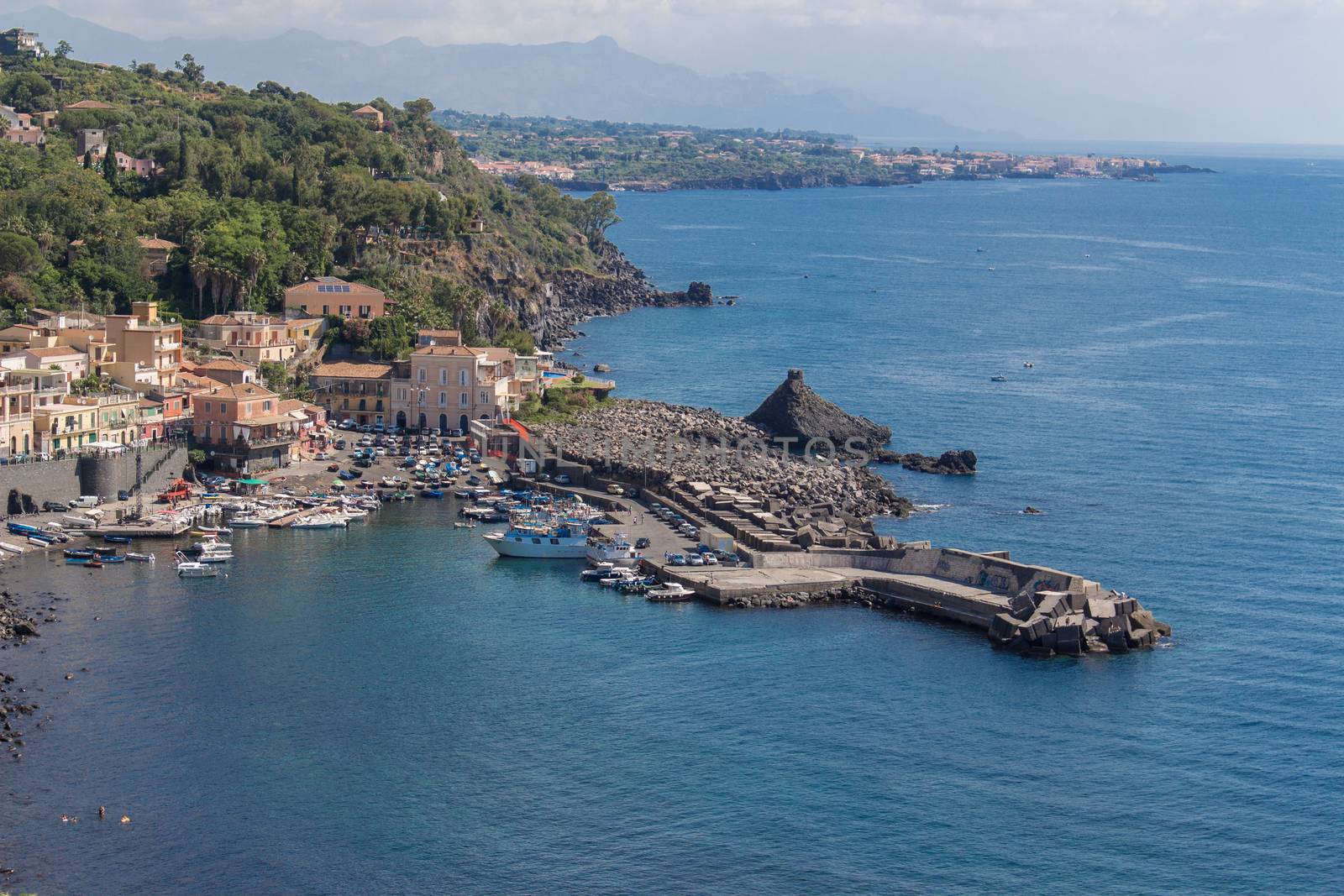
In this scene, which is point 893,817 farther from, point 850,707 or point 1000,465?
point 1000,465

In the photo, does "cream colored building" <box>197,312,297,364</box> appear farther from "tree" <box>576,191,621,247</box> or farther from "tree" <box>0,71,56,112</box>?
"tree" <box>576,191,621,247</box>

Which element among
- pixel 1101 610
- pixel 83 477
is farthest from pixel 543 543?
pixel 1101 610

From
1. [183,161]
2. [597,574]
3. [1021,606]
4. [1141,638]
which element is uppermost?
[183,161]

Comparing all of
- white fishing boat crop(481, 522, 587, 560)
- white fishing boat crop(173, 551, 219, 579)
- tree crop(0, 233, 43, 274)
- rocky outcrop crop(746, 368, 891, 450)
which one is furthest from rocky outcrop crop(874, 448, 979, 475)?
tree crop(0, 233, 43, 274)

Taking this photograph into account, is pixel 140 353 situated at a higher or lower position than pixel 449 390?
higher

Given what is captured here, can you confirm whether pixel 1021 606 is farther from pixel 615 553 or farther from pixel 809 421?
pixel 809 421

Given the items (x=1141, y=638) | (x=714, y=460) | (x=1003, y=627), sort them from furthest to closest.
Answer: (x=714, y=460), (x=1003, y=627), (x=1141, y=638)

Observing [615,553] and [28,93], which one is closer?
[615,553]
